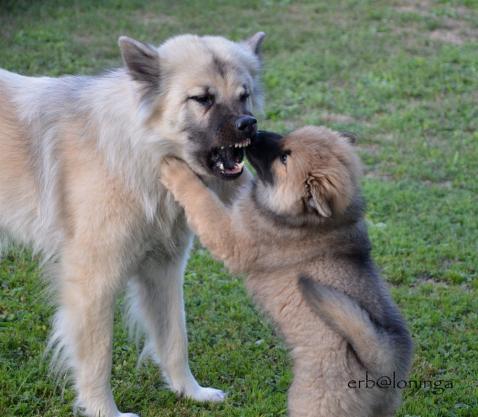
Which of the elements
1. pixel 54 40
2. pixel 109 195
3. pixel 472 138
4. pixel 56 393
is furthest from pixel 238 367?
pixel 54 40

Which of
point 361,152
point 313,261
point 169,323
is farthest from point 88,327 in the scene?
point 361,152

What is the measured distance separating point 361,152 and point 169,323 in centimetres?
378

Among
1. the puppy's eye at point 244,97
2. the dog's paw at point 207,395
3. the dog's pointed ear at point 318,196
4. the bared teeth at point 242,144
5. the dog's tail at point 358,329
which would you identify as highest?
the puppy's eye at point 244,97

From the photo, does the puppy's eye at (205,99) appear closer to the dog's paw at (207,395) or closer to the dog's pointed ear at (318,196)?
the dog's pointed ear at (318,196)

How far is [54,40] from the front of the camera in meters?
10.3

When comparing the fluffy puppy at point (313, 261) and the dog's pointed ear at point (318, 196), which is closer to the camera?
the fluffy puppy at point (313, 261)

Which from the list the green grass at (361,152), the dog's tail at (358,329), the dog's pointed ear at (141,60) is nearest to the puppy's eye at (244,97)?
the dog's pointed ear at (141,60)

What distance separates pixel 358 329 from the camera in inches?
149

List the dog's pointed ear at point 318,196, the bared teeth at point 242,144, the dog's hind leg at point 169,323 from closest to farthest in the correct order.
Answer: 1. the dog's pointed ear at point 318,196
2. the bared teeth at point 242,144
3. the dog's hind leg at point 169,323

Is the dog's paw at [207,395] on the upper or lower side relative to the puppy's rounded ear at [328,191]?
lower

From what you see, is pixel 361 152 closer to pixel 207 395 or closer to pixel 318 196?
pixel 207 395

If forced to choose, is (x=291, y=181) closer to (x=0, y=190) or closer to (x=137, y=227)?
(x=137, y=227)

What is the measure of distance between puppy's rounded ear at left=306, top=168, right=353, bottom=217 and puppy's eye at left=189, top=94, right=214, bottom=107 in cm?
64

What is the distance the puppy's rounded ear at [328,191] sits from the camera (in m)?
4.02
